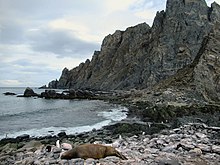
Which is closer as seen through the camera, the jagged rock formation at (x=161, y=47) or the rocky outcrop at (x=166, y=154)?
the rocky outcrop at (x=166, y=154)

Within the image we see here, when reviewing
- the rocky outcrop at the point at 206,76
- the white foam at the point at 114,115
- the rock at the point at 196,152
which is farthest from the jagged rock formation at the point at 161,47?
the rock at the point at 196,152

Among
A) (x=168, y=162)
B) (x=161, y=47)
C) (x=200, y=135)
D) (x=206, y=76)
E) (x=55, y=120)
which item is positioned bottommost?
(x=55, y=120)

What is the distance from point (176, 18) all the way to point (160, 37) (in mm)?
9324

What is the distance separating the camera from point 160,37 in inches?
4326

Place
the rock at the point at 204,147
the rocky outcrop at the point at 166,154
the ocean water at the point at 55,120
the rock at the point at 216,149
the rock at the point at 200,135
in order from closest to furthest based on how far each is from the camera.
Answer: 1. the rocky outcrop at the point at 166,154
2. the rock at the point at 216,149
3. the rock at the point at 204,147
4. the rock at the point at 200,135
5. the ocean water at the point at 55,120

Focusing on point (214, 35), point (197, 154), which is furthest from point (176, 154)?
point (214, 35)

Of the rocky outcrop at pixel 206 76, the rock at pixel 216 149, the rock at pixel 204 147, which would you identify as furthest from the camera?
the rocky outcrop at pixel 206 76

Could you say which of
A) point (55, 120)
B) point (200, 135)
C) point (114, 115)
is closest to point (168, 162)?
point (200, 135)

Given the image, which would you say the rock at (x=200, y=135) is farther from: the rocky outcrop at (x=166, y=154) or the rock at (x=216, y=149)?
the rock at (x=216, y=149)

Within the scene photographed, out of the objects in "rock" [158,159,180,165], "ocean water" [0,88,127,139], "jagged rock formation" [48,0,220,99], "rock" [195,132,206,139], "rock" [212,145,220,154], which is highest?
"jagged rock formation" [48,0,220,99]

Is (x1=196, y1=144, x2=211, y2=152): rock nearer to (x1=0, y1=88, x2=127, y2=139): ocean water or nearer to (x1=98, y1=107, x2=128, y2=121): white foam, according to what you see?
(x1=0, y1=88, x2=127, y2=139): ocean water

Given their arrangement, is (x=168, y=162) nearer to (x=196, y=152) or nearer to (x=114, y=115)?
(x=196, y=152)

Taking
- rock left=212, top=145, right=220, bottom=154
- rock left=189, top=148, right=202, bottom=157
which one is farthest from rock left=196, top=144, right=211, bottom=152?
rock left=189, top=148, right=202, bottom=157

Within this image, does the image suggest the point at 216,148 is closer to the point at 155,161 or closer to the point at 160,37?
the point at 155,161
